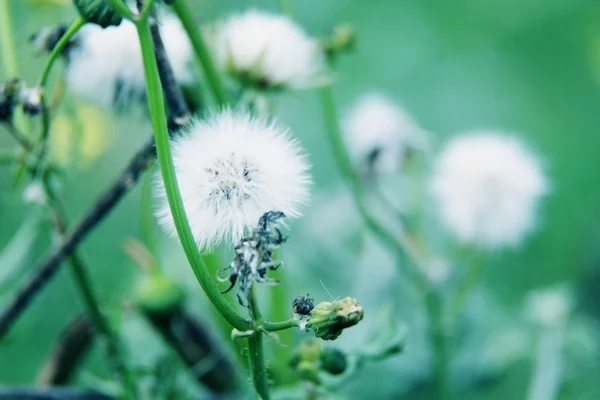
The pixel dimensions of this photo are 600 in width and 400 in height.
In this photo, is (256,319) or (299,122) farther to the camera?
(299,122)

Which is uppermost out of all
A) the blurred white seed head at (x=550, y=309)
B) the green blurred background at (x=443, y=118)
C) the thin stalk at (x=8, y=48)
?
the green blurred background at (x=443, y=118)

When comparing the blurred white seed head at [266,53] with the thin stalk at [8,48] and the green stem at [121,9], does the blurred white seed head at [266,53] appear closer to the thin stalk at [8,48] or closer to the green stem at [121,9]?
the thin stalk at [8,48]

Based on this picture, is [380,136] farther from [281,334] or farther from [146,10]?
[146,10]

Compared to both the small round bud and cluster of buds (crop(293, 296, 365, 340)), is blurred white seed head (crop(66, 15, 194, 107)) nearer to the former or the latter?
the small round bud

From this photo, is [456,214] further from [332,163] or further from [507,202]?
[332,163]

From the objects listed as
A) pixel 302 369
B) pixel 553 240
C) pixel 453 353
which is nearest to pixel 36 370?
pixel 453 353

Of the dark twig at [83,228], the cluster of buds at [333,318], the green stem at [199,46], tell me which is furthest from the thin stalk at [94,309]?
the cluster of buds at [333,318]
